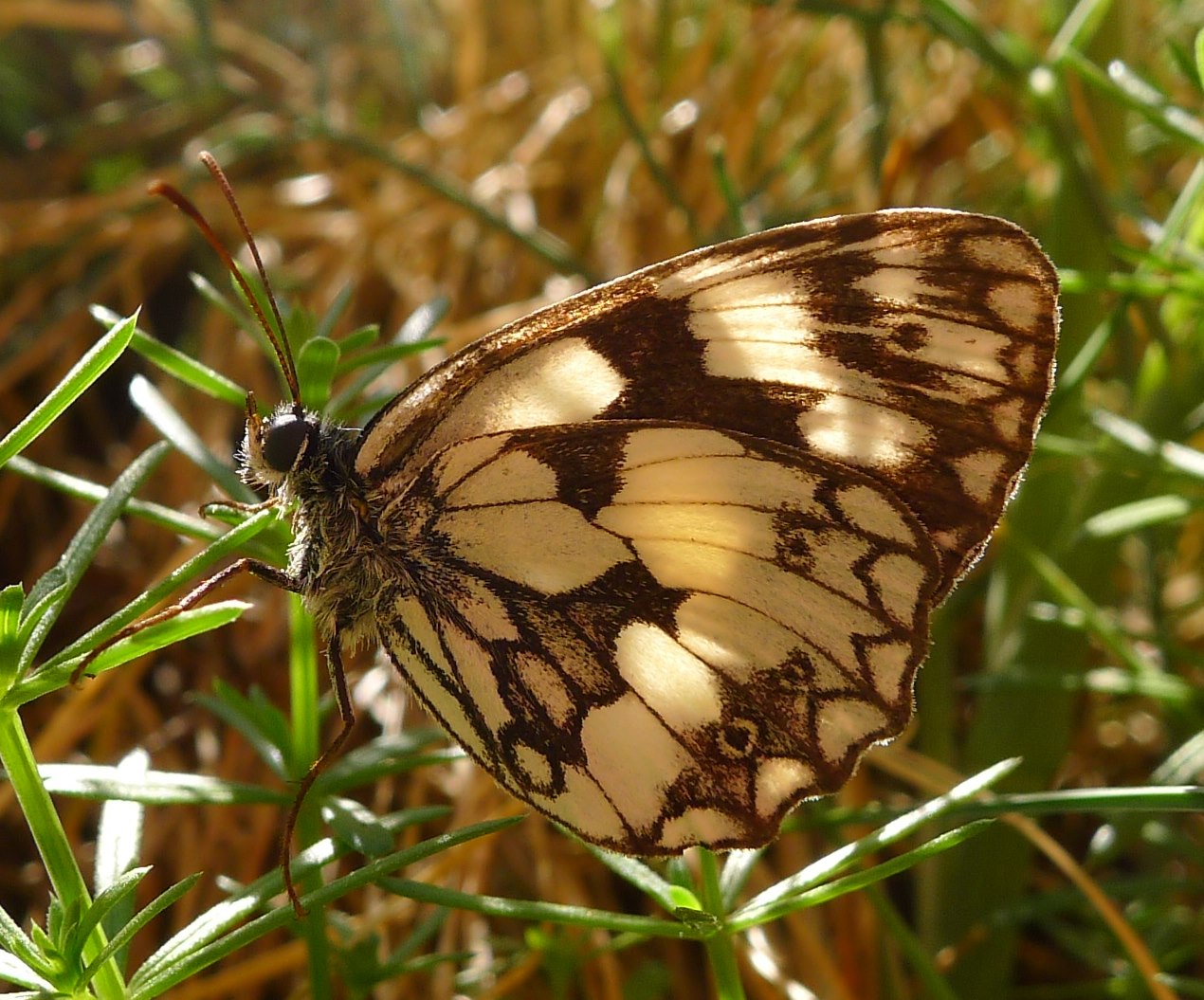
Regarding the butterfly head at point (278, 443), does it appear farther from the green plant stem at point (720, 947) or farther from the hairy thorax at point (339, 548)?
the green plant stem at point (720, 947)

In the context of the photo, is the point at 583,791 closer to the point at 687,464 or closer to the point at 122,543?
the point at 687,464

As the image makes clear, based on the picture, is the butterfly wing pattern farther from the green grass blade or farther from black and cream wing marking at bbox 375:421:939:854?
the green grass blade

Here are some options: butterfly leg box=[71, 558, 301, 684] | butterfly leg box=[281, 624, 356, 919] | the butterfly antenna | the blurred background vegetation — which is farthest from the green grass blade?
the blurred background vegetation

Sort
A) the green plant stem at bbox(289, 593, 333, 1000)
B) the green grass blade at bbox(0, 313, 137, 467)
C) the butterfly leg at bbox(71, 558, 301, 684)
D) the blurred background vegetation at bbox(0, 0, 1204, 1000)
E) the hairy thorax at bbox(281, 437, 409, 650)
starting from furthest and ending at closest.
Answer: the blurred background vegetation at bbox(0, 0, 1204, 1000), the hairy thorax at bbox(281, 437, 409, 650), the green plant stem at bbox(289, 593, 333, 1000), the butterfly leg at bbox(71, 558, 301, 684), the green grass blade at bbox(0, 313, 137, 467)

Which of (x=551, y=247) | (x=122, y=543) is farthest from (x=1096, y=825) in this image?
(x=122, y=543)

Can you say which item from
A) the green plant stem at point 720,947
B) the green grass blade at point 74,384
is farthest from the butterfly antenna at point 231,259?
the green plant stem at point 720,947

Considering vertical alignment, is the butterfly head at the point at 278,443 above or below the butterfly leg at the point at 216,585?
above

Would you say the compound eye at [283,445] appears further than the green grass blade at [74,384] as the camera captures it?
Yes
